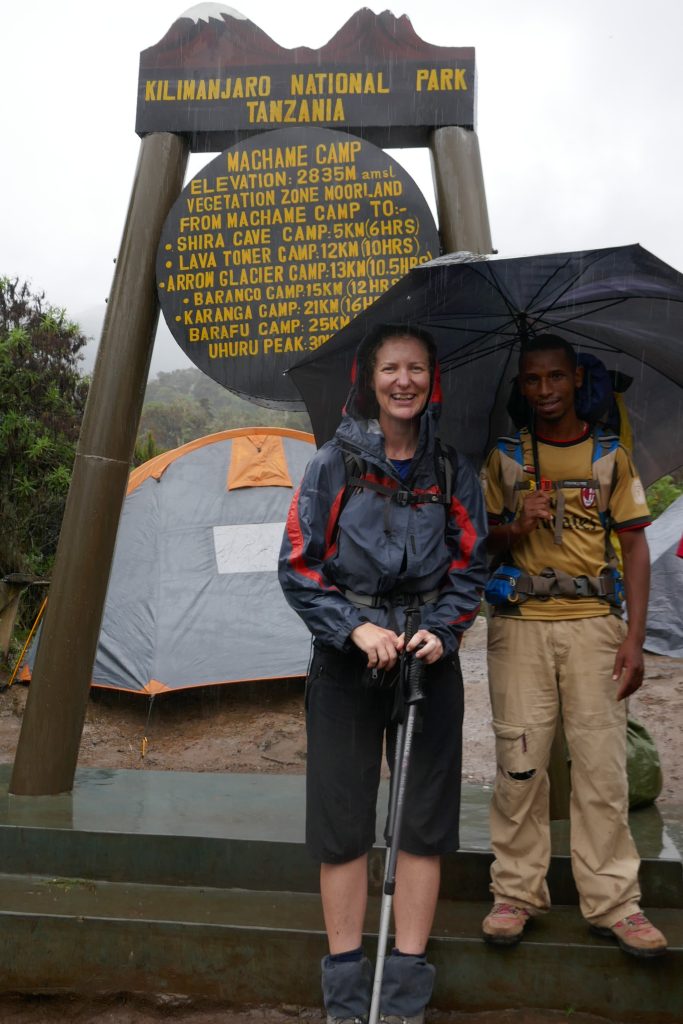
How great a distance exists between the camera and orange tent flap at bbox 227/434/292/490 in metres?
8.27

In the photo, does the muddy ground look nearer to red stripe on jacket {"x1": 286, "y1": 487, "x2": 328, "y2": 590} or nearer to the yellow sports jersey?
the yellow sports jersey

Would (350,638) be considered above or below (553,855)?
above

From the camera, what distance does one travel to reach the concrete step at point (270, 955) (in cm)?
289

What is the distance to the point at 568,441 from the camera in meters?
2.97

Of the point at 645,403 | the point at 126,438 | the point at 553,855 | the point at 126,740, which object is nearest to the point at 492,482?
the point at 645,403

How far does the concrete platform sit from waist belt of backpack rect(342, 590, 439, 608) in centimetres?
113

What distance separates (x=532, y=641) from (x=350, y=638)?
636mm

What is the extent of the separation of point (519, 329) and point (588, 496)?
24.7 inches

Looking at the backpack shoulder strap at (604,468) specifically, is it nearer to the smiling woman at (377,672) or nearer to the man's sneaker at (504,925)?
the smiling woman at (377,672)

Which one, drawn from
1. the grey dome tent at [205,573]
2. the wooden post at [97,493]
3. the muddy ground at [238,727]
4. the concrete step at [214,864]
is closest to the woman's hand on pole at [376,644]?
the concrete step at [214,864]

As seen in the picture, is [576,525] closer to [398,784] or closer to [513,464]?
[513,464]

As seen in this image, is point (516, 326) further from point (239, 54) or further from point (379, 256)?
point (239, 54)

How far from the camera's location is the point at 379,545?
262cm

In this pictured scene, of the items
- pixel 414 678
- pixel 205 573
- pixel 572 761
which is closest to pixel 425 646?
pixel 414 678
